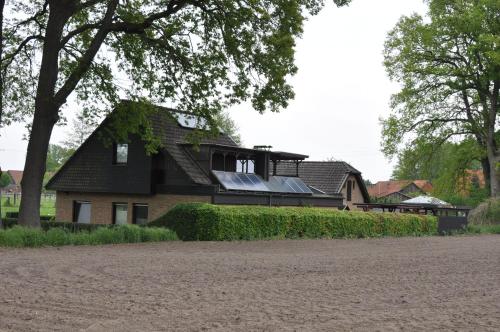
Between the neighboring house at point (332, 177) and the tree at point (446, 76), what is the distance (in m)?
5.22

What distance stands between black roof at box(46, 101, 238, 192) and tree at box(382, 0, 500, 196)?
1588 centimetres

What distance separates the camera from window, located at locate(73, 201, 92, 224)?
122ft

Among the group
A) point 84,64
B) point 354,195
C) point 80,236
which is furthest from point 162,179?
point 354,195

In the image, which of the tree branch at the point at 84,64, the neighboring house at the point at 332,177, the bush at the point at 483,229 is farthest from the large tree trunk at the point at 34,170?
the neighboring house at the point at 332,177

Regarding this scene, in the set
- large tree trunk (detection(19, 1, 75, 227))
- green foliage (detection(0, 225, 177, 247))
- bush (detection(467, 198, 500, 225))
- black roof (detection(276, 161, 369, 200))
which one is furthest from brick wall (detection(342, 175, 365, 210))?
large tree trunk (detection(19, 1, 75, 227))

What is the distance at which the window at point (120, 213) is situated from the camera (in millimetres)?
35531

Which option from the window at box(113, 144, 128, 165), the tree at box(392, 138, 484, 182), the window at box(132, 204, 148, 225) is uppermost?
the tree at box(392, 138, 484, 182)

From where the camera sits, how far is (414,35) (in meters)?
47.1

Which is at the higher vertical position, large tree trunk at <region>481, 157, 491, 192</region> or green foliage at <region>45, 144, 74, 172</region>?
green foliage at <region>45, 144, 74, 172</region>

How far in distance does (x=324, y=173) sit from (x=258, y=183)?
64.1 feet

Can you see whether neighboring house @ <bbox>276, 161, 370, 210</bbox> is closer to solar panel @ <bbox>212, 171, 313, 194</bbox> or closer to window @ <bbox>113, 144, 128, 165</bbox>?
solar panel @ <bbox>212, 171, 313, 194</bbox>

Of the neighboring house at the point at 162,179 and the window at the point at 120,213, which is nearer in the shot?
the neighboring house at the point at 162,179

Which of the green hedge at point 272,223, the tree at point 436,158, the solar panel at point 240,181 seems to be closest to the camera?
the green hedge at point 272,223

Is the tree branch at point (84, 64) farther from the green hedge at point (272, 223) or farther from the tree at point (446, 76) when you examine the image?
the tree at point (446, 76)
